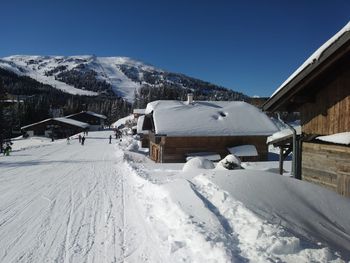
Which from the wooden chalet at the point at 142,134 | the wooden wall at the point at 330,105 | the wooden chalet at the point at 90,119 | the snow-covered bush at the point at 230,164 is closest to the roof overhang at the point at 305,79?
the wooden wall at the point at 330,105

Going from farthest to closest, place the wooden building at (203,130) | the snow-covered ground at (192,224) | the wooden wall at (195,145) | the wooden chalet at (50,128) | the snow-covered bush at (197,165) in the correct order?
the wooden chalet at (50,128), the wooden building at (203,130), the wooden wall at (195,145), the snow-covered bush at (197,165), the snow-covered ground at (192,224)

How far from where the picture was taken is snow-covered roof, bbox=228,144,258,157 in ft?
99.2

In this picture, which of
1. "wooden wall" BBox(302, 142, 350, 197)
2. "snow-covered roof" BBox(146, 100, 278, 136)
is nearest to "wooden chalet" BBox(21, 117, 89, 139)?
"snow-covered roof" BBox(146, 100, 278, 136)

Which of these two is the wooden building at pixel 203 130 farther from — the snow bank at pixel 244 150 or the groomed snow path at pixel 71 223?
the groomed snow path at pixel 71 223

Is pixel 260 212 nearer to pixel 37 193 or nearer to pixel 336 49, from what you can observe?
pixel 336 49

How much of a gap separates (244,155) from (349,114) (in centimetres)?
2244

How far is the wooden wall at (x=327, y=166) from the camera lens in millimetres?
8086

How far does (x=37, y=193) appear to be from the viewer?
1386cm

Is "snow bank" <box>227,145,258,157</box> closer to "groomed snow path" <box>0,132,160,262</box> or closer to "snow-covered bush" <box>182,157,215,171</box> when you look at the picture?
"snow-covered bush" <box>182,157,215,171</box>

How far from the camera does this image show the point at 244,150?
3058 centimetres

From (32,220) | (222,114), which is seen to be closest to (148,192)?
(32,220)

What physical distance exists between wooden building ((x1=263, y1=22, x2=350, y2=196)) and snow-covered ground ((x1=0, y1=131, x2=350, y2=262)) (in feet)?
1.94

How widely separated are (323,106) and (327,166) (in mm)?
1449

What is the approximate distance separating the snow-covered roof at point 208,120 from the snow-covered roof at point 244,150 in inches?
45.2
